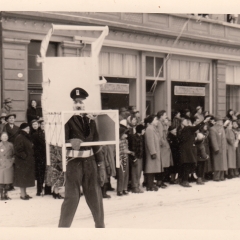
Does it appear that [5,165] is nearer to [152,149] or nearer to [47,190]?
[47,190]

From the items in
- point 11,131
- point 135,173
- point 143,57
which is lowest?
point 135,173

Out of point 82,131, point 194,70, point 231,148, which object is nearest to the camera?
point 82,131

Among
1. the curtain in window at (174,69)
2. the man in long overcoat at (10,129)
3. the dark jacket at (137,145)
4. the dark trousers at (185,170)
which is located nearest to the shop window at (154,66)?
the curtain in window at (174,69)

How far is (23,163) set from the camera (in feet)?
28.8

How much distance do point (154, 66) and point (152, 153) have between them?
5269 millimetres

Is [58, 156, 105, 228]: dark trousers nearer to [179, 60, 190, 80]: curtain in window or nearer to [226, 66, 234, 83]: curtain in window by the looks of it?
[179, 60, 190, 80]: curtain in window

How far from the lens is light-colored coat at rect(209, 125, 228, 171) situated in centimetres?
1123

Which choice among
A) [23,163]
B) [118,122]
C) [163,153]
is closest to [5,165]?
[23,163]

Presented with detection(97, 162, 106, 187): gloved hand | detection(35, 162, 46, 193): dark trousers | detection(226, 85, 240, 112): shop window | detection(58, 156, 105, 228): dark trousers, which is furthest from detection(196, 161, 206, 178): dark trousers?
detection(226, 85, 240, 112): shop window

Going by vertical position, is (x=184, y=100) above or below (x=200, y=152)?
above

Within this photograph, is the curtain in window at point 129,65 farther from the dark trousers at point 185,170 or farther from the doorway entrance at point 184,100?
the dark trousers at point 185,170

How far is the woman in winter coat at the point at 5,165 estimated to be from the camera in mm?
8672

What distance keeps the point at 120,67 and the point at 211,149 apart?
378 cm

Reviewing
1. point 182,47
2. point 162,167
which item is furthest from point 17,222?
point 182,47
